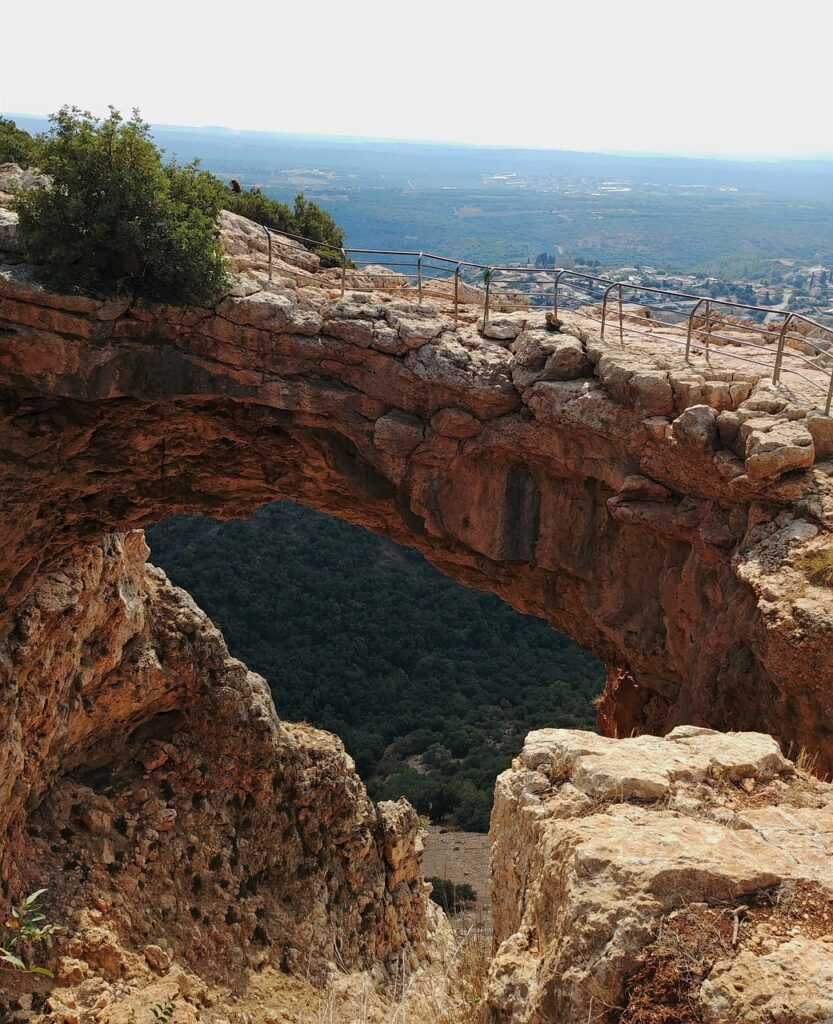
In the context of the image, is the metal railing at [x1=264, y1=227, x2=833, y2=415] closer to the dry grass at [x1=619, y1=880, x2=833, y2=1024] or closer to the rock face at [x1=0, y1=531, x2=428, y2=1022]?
the dry grass at [x1=619, y1=880, x2=833, y2=1024]

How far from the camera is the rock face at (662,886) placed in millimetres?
7336

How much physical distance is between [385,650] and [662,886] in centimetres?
4713

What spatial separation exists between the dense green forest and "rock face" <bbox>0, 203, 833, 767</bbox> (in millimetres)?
26009

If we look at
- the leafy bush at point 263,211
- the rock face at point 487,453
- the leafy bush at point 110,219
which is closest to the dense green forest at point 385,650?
the leafy bush at point 263,211

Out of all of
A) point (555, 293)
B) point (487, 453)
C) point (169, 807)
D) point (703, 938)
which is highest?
point (555, 293)

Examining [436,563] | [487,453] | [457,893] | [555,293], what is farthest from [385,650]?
[555,293]

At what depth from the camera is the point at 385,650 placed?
5469 centimetres

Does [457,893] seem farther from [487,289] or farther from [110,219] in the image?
[110,219]

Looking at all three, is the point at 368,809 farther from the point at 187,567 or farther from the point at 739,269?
the point at 739,269

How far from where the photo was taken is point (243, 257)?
840 inches

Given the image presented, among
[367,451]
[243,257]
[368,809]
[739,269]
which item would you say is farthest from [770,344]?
[739,269]

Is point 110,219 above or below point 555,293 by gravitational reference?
above

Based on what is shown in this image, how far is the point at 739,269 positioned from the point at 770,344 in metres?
155

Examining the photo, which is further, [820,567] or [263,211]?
[263,211]
